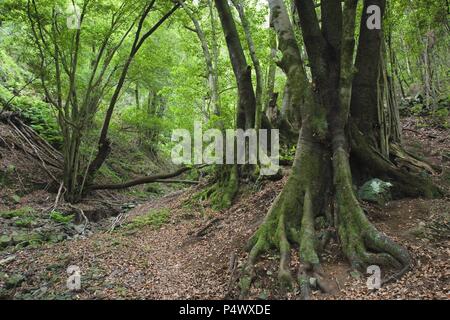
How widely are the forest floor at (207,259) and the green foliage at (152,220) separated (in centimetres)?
23

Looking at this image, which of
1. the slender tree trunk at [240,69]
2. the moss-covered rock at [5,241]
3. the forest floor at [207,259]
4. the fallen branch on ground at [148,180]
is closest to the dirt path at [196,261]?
the forest floor at [207,259]

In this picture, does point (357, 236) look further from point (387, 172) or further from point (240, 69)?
point (240, 69)

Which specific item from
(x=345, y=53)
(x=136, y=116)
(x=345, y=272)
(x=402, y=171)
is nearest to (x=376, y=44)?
(x=345, y=53)

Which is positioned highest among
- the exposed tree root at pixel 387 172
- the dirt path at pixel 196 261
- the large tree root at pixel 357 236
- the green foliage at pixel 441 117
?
the green foliage at pixel 441 117

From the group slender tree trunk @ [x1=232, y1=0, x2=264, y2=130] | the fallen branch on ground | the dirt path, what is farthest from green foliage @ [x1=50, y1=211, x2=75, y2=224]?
slender tree trunk @ [x1=232, y1=0, x2=264, y2=130]

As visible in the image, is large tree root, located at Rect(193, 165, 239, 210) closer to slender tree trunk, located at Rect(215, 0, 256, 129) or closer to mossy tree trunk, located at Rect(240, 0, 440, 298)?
slender tree trunk, located at Rect(215, 0, 256, 129)

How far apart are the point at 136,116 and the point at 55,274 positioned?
41.9 ft

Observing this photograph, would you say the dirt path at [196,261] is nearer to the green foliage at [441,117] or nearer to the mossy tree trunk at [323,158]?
the mossy tree trunk at [323,158]

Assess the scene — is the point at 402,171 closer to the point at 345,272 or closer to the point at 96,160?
the point at 345,272

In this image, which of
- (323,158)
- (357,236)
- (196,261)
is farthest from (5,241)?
(357,236)

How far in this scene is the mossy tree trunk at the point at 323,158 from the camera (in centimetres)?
529

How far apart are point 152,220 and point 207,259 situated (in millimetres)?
4152

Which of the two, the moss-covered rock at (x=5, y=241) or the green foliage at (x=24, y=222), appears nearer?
the moss-covered rock at (x=5, y=241)

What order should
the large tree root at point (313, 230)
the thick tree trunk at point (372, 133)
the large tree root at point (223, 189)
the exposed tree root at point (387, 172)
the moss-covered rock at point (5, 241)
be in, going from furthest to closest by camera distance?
the large tree root at point (223, 189), the moss-covered rock at point (5, 241), the thick tree trunk at point (372, 133), the exposed tree root at point (387, 172), the large tree root at point (313, 230)
